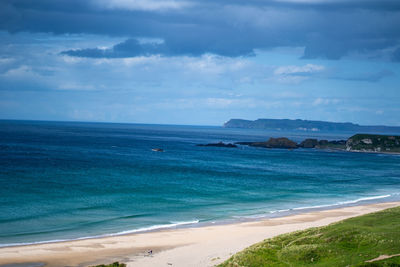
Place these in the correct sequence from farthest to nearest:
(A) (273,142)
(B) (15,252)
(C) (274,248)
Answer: (A) (273,142) → (B) (15,252) → (C) (274,248)

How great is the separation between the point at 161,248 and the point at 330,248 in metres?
12.4

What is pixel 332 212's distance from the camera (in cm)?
4478

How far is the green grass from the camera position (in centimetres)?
2097

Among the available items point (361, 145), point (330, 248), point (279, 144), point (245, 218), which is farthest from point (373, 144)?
point (330, 248)

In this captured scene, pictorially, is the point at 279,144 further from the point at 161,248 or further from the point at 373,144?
the point at 161,248

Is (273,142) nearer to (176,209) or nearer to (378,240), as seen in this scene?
(176,209)

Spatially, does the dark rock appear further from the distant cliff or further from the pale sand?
the pale sand

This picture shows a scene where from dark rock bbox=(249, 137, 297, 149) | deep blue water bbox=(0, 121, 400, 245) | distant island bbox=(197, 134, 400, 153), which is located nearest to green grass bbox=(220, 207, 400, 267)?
deep blue water bbox=(0, 121, 400, 245)

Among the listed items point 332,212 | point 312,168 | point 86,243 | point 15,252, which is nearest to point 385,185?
point 312,168

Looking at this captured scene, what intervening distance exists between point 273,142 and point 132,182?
106154mm

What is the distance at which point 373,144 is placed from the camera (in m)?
155

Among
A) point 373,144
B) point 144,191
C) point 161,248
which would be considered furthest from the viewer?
point 373,144

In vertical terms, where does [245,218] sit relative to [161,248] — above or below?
below

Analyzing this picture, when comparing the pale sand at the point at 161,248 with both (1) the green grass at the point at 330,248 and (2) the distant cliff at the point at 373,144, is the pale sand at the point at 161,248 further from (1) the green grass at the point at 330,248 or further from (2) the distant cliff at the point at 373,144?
(2) the distant cliff at the point at 373,144
